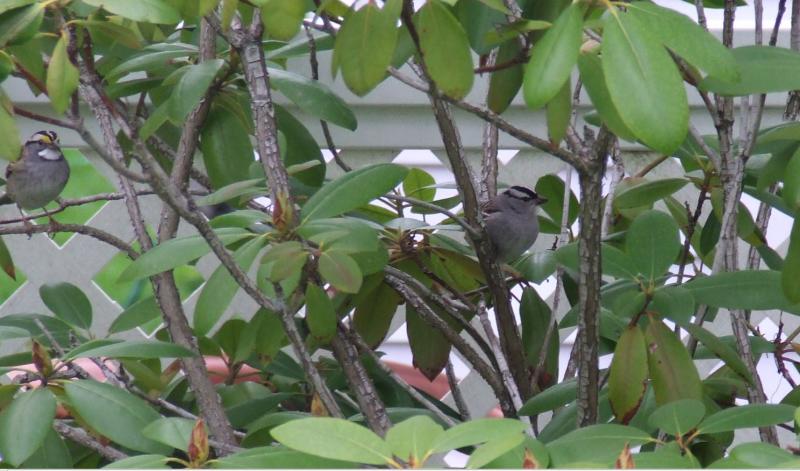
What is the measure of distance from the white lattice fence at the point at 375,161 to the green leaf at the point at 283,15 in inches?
42.5

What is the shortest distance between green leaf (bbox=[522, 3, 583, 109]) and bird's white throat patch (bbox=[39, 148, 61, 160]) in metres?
1.86

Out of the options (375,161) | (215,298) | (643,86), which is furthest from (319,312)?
(375,161)

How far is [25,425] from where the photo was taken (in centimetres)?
80

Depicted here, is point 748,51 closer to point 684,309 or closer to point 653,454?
point 684,309

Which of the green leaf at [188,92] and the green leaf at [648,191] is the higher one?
the green leaf at [188,92]

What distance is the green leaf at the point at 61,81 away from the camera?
2.55ft

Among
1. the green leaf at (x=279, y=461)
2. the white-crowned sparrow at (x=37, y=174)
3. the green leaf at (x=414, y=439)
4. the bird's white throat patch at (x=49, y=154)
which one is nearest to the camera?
the green leaf at (x=414, y=439)

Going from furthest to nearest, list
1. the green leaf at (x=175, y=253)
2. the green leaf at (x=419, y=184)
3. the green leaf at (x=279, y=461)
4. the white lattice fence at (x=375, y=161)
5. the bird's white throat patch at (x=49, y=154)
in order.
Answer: the bird's white throat patch at (x=49, y=154), the white lattice fence at (x=375, y=161), the green leaf at (x=419, y=184), the green leaf at (x=175, y=253), the green leaf at (x=279, y=461)

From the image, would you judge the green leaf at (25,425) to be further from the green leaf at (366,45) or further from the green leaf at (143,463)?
the green leaf at (366,45)

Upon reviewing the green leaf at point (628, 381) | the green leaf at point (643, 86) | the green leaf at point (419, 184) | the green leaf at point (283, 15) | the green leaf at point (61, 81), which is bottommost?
the green leaf at point (628, 381)

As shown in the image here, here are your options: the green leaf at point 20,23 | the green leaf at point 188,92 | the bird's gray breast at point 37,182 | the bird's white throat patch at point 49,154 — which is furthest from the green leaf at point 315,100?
the bird's white throat patch at point 49,154

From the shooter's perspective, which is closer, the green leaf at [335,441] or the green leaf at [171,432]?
the green leaf at [335,441]

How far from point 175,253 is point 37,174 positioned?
61.0 inches

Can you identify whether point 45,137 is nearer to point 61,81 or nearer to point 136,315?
point 136,315
